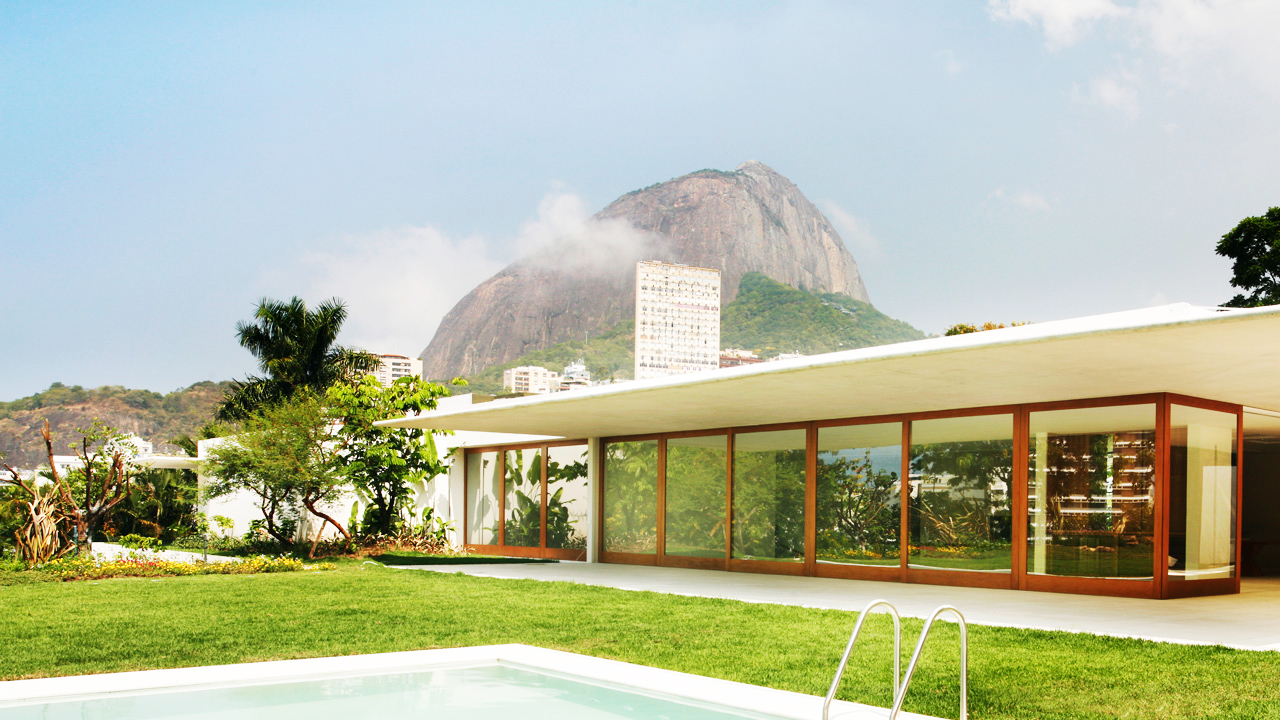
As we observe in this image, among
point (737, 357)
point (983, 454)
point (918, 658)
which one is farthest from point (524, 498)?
point (737, 357)

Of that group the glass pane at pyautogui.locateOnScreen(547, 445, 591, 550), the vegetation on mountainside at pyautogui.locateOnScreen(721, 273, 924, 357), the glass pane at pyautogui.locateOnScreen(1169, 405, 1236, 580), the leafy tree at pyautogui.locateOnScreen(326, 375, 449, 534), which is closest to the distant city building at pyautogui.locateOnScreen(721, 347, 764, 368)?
the vegetation on mountainside at pyautogui.locateOnScreen(721, 273, 924, 357)

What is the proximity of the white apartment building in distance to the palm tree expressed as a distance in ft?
209

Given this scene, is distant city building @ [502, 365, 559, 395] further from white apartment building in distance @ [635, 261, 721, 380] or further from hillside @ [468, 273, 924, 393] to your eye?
white apartment building in distance @ [635, 261, 721, 380]

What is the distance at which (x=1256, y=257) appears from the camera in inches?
1369

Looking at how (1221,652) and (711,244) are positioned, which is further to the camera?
(711,244)

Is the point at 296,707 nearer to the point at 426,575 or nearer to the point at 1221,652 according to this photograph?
the point at 1221,652

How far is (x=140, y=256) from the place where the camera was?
9838 cm

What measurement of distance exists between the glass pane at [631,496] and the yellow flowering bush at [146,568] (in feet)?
15.4

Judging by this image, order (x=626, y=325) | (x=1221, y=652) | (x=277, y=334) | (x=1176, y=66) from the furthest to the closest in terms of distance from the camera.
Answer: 1. (x=626, y=325)
2. (x=1176, y=66)
3. (x=277, y=334)
4. (x=1221, y=652)

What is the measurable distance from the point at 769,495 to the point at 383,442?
794 centimetres

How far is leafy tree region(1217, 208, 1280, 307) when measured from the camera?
33812 millimetres

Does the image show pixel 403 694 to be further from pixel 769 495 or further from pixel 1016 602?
pixel 769 495

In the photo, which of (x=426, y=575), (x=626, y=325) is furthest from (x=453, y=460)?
(x=626, y=325)

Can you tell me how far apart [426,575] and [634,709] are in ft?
25.7
